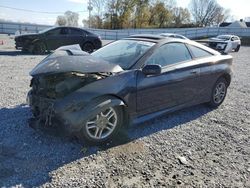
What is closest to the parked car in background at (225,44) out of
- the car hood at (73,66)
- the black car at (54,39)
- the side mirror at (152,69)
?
the black car at (54,39)

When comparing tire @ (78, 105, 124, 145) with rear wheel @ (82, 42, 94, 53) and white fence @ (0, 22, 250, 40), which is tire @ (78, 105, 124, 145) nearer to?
rear wheel @ (82, 42, 94, 53)

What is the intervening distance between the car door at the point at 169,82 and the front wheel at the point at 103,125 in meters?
0.45

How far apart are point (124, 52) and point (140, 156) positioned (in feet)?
6.29

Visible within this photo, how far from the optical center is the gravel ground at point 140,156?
10.3 ft

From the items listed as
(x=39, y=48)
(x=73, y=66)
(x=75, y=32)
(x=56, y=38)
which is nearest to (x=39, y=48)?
(x=39, y=48)

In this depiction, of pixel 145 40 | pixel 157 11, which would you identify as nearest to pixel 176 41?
pixel 145 40

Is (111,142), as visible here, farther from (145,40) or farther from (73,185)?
(145,40)

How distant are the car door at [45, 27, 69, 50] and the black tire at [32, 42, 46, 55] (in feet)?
0.90

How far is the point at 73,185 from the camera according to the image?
298 centimetres

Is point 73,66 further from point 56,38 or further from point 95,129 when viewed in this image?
point 56,38

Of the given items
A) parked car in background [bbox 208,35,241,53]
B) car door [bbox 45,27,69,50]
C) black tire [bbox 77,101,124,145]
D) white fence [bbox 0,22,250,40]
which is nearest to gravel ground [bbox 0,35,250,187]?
black tire [bbox 77,101,124,145]

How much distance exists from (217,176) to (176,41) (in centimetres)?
259

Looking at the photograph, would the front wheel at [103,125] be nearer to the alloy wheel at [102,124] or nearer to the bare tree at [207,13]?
the alloy wheel at [102,124]

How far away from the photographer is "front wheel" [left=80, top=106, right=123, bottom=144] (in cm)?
373
